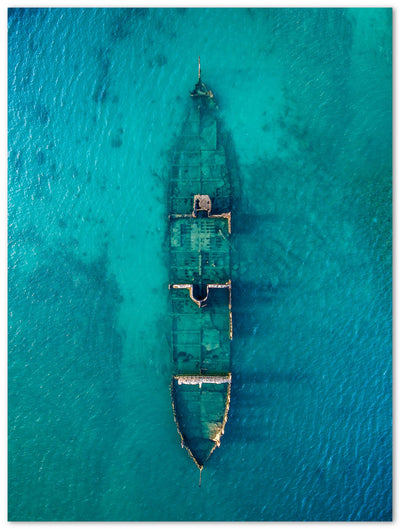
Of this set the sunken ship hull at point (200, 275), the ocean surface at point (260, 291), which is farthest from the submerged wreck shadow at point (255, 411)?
the sunken ship hull at point (200, 275)

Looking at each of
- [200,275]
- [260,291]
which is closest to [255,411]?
[260,291]

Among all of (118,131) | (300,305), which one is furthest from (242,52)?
(300,305)

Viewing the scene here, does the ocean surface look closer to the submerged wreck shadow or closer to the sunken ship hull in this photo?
the submerged wreck shadow

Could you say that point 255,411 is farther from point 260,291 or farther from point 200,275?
point 200,275

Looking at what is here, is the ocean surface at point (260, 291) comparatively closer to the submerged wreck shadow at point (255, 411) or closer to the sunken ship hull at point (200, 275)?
the submerged wreck shadow at point (255, 411)

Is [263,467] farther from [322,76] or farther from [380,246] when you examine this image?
[322,76]
